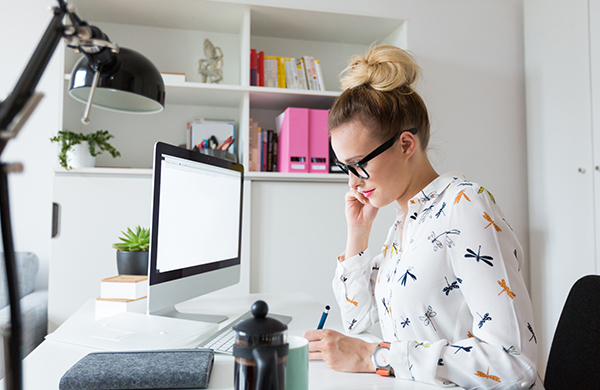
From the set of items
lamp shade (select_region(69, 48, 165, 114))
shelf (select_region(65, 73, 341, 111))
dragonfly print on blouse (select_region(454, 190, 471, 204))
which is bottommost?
dragonfly print on blouse (select_region(454, 190, 471, 204))

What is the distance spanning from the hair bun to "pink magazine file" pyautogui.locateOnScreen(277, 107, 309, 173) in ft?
3.40

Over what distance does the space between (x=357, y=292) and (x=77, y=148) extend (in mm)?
1501

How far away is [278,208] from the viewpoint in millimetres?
2148

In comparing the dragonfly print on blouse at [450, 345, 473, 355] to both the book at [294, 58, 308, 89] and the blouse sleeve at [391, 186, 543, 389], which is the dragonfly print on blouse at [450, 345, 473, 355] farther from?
the book at [294, 58, 308, 89]

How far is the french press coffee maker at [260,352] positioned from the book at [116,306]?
0.72m

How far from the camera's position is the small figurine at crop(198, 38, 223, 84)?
228 cm

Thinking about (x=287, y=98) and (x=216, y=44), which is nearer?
(x=287, y=98)

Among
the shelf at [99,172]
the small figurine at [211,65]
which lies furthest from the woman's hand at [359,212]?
the small figurine at [211,65]

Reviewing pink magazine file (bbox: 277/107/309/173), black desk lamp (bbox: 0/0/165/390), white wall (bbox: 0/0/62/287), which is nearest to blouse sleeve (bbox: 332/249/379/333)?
black desk lamp (bbox: 0/0/165/390)

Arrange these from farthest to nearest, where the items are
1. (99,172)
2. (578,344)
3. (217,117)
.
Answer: (217,117), (99,172), (578,344)

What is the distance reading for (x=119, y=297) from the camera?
1135 millimetres

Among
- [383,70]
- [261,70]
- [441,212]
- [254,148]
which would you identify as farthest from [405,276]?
[261,70]

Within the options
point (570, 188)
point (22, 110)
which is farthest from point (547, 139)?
point (22, 110)

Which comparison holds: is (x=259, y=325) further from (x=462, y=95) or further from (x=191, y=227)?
(x=462, y=95)
